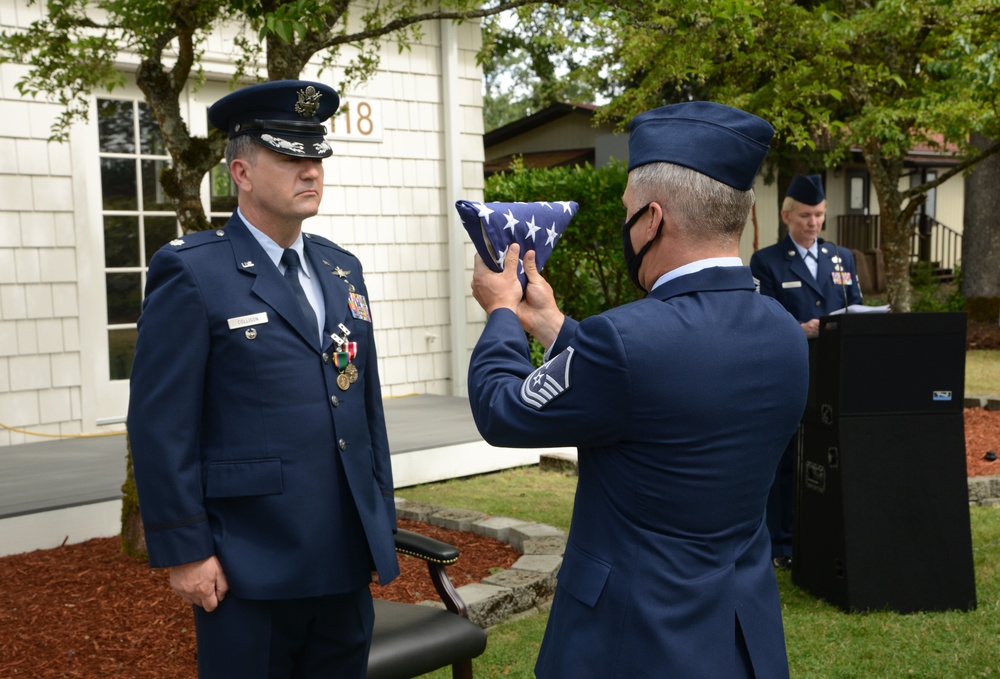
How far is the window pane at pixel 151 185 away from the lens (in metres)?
8.07

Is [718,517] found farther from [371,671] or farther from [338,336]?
[371,671]

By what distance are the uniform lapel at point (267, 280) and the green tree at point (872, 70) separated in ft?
17.7

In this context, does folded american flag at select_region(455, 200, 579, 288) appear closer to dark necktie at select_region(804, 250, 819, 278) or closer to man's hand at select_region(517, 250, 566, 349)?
man's hand at select_region(517, 250, 566, 349)

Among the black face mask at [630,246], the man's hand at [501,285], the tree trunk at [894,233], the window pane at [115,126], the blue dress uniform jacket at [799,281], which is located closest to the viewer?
the black face mask at [630,246]

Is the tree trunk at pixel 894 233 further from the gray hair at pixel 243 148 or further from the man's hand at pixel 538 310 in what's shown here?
the man's hand at pixel 538 310

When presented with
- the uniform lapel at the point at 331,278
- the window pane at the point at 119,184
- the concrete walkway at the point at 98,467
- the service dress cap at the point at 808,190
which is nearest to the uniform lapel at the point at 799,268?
the service dress cap at the point at 808,190

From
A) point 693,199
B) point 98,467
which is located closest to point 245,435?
point 693,199

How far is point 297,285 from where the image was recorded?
2.74m

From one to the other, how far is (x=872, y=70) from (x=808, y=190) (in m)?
4.95

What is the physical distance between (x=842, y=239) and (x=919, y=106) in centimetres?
1952

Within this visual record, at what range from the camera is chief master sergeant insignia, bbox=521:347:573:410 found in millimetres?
1888

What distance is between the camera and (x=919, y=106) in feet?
30.9

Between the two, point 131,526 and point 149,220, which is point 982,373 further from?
point 131,526

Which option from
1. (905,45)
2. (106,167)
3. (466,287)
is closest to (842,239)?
(905,45)
